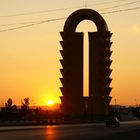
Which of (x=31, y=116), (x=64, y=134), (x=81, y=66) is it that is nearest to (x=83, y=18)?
(x=81, y=66)

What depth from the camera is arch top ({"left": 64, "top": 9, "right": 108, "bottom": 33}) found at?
12412cm

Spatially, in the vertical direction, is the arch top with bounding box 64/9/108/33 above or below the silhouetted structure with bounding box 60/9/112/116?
above

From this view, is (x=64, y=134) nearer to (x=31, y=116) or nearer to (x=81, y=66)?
(x=31, y=116)

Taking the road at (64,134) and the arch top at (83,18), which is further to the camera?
the arch top at (83,18)

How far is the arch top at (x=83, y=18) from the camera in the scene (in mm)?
124119

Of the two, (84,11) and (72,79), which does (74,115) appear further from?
(84,11)

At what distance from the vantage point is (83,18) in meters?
126

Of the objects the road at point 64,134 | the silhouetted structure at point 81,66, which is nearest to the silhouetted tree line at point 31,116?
the silhouetted structure at point 81,66

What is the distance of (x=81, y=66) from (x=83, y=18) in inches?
409

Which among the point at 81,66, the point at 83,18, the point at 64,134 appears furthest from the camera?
the point at 81,66

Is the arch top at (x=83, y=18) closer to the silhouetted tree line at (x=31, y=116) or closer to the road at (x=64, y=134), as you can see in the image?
the silhouetted tree line at (x=31, y=116)

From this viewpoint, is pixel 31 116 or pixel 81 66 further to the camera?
pixel 81 66

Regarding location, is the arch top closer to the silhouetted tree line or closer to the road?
the silhouetted tree line

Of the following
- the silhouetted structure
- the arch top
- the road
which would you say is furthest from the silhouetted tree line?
the road
